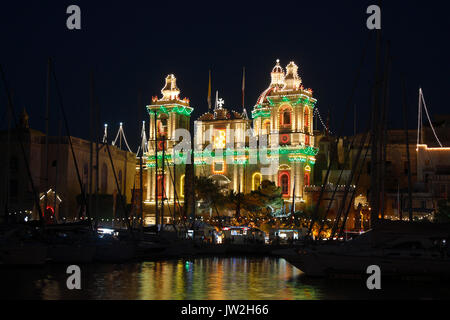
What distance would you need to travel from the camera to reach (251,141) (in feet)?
282

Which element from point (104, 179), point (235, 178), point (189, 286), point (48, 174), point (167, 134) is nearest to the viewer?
point (189, 286)

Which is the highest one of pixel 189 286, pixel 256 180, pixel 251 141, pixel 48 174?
pixel 251 141

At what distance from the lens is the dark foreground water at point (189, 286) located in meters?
27.5

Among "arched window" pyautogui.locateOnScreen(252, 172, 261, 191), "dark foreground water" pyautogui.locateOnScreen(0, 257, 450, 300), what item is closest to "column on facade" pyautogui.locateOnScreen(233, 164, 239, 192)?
"arched window" pyautogui.locateOnScreen(252, 172, 261, 191)

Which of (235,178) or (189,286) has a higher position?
(235,178)

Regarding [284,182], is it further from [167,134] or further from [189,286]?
[189,286]

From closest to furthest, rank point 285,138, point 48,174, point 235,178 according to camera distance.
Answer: point 48,174 → point 285,138 → point 235,178

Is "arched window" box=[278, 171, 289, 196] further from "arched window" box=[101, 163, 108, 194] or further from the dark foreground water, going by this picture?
the dark foreground water

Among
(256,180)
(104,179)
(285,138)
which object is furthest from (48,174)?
(285,138)

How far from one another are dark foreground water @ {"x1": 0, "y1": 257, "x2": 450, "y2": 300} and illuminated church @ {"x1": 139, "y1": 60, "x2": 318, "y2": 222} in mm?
38951

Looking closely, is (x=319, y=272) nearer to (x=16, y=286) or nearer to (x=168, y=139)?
(x=16, y=286)

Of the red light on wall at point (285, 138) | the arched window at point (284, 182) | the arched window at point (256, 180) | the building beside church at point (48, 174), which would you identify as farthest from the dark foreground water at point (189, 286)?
the arched window at point (256, 180)

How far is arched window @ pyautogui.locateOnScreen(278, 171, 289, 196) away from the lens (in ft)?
266

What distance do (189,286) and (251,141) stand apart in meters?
55.5
